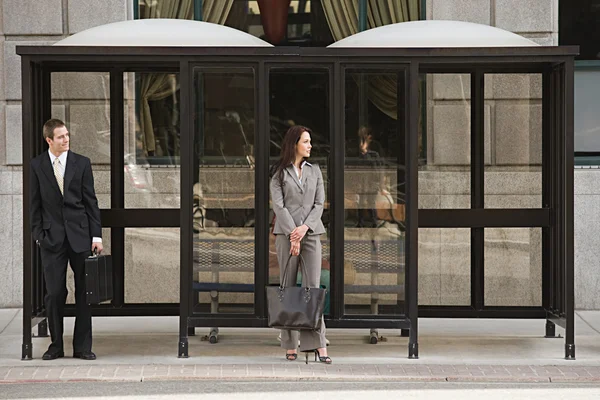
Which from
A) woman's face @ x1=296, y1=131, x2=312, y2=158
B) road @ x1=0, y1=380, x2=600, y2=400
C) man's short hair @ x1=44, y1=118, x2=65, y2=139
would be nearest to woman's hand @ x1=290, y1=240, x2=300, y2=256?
woman's face @ x1=296, y1=131, x2=312, y2=158

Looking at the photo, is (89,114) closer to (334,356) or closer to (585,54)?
(334,356)

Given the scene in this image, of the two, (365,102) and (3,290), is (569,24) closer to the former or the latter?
(365,102)

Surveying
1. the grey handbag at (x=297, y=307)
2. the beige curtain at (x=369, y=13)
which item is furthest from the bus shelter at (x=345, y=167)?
the beige curtain at (x=369, y=13)

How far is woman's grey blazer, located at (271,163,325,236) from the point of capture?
8852 millimetres

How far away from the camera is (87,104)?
9.89 meters

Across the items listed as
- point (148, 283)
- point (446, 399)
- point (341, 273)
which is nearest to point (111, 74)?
point (148, 283)

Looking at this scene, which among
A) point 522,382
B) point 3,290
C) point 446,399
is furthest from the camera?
point 3,290

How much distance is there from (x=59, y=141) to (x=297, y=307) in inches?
92.5

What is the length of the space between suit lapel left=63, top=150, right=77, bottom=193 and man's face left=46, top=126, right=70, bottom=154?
3.2 inches

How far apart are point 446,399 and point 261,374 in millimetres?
1523

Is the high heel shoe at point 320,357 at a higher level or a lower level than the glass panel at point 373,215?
lower

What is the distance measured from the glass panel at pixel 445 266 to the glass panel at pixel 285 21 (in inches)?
143

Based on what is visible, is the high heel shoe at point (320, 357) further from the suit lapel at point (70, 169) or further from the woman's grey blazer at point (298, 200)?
the suit lapel at point (70, 169)

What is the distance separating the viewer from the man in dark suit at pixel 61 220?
8922 millimetres
